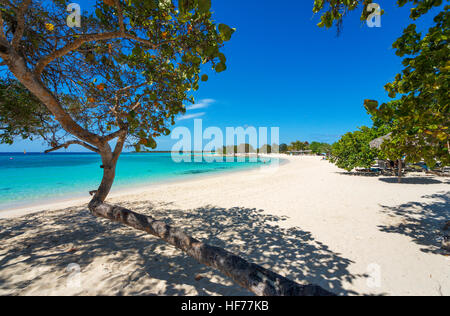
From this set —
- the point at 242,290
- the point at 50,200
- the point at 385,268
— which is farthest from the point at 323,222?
the point at 50,200

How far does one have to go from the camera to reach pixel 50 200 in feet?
34.2

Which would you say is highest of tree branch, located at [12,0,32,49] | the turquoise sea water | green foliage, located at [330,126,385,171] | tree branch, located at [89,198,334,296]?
tree branch, located at [12,0,32,49]

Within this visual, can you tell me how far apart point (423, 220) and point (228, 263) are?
6.49 meters

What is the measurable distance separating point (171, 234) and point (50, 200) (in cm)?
1310

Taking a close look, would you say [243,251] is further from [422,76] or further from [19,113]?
[19,113]

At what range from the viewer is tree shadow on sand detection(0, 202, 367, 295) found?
2533 mm

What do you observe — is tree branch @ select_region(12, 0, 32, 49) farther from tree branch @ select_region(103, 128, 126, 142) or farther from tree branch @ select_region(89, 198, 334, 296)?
tree branch @ select_region(89, 198, 334, 296)

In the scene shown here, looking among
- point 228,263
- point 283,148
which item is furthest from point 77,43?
point 283,148

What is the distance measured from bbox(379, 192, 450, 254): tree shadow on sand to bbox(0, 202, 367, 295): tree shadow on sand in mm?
2193

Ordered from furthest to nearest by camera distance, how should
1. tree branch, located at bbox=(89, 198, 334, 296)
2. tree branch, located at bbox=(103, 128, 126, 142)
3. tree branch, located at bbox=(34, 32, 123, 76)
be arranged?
1. tree branch, located at bbox=(103, 128, 126, 142)
2. tree branch, located at bbox=(34, 32, 123, 76)
3. tree branch, located at bbox=(89, 198, 334, 296)

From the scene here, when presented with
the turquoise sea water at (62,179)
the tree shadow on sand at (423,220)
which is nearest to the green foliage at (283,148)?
the turquoise sea water at (62,179)

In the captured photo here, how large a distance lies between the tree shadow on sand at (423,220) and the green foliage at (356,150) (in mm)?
6532

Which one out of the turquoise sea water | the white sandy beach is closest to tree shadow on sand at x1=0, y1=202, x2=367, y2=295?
the white sandy beach

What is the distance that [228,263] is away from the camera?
1.63 meters
